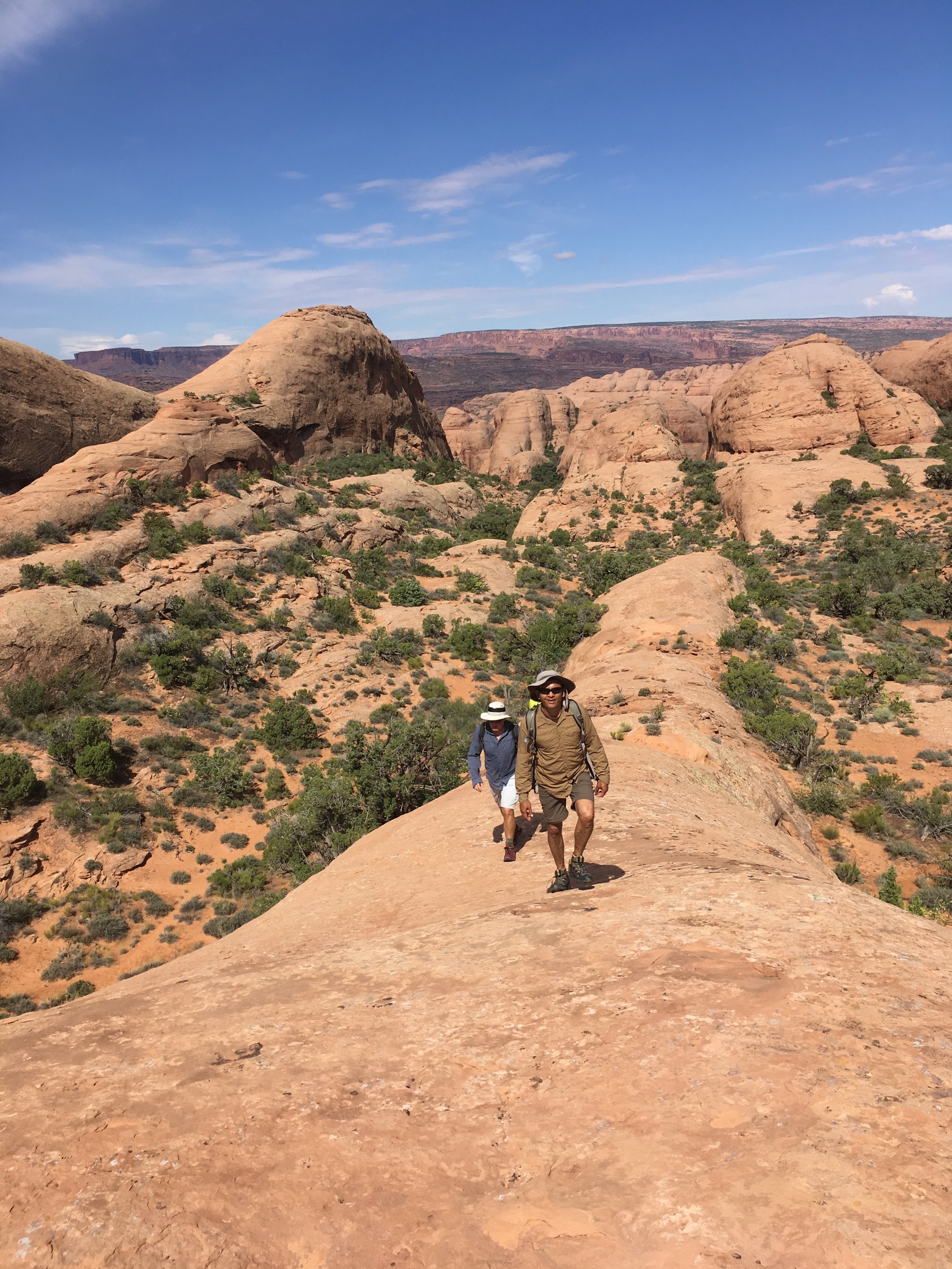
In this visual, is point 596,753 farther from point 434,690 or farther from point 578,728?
point 434,690

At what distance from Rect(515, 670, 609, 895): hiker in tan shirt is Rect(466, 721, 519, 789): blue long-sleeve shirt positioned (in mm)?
1037

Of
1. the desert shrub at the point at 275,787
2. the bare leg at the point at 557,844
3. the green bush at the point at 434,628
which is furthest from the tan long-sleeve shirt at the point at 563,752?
the green bush at the point at 434,628

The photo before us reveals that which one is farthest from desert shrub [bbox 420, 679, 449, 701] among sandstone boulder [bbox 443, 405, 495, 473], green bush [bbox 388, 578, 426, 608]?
sandstone boulder [bbox 443, 405, 495, 473]

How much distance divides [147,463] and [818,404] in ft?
132

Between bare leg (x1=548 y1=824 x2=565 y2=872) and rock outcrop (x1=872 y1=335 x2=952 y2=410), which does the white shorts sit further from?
rock outcrop (x1=872 y1=335 x2=952 y2=410)

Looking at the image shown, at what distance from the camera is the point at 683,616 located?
823 inches

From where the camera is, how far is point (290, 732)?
19250 millimetres

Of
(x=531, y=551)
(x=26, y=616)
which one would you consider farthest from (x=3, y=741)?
(x=531, y=551)

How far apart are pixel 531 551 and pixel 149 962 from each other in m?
27.2

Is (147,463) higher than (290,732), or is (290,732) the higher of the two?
(147,463)

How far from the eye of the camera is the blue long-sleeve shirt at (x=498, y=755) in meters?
7.52

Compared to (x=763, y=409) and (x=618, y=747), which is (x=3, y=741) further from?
(x=763, y=409)

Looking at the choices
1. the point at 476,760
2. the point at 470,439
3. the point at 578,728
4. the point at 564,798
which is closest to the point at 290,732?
the point at 476,760

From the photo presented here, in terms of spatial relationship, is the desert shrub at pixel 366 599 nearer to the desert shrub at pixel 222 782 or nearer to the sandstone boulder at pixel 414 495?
the sandstone boulder at pixel 414 495
